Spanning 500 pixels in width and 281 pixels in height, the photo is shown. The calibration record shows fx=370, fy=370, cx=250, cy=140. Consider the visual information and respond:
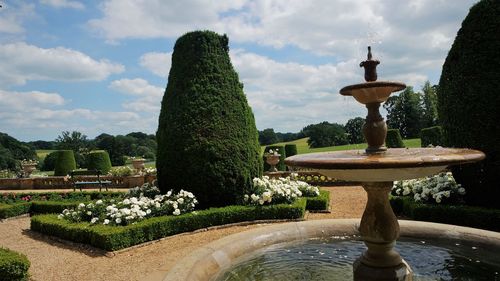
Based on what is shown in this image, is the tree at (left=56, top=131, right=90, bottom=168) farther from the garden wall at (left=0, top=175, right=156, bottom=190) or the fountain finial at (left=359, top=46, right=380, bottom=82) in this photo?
the fountain finial at (left=359, top=46, right=380, bottom=82)

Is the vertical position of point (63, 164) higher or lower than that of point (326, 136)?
lower

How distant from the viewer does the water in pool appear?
5.20m

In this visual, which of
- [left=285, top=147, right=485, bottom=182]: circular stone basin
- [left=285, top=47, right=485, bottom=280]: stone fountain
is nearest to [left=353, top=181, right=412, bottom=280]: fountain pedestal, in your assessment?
[left=285, top=47, right=485, bottom=280]: stone fountain

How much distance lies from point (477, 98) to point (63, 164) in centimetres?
2697

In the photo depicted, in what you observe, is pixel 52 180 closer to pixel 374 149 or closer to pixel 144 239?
pixel 144 239

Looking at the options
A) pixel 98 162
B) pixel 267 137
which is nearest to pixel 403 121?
pixel 267 137

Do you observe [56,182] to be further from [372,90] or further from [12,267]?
[372,90]

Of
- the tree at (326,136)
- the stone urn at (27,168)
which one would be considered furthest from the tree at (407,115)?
the stone urn at (27,168)

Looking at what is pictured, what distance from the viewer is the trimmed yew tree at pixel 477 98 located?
805 centimetres

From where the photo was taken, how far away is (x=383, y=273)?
434 cm

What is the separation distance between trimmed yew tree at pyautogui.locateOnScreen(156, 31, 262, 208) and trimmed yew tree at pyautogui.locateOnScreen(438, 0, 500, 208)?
5.31 metres

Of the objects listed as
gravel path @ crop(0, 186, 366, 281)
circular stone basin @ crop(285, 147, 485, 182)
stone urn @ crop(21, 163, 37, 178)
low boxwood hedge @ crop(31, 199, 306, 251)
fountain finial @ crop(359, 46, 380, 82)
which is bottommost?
gravel path @ crop(0, 186, 366, 281)

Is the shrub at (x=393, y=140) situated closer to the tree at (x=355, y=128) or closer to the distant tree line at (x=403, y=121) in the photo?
the tree at (x=355, y=128)

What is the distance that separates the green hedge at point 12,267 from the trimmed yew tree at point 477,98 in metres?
8.96
